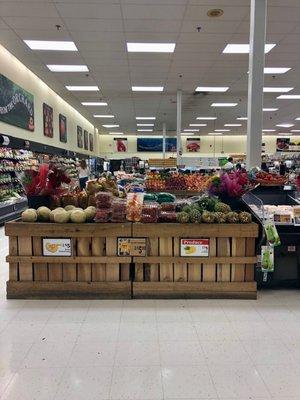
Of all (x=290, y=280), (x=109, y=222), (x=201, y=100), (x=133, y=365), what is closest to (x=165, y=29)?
(x=109, y=222)

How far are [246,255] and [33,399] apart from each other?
242cm

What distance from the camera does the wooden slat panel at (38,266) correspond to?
3.64m

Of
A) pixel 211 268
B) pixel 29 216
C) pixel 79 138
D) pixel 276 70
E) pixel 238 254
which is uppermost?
pixel 276 70

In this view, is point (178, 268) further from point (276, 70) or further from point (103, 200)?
point (276, 70)

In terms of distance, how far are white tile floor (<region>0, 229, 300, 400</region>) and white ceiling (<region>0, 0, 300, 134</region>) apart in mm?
5268

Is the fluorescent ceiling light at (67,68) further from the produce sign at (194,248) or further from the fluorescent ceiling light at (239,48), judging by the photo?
the produce sign at (194,248)

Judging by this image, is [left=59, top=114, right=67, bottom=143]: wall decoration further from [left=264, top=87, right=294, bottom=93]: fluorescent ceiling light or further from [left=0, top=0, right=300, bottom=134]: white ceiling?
[left=264, top=87, right=294, bottom=93]: fluorescent ceiling light

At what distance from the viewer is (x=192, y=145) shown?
90.1ft

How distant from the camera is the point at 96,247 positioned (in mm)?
3654

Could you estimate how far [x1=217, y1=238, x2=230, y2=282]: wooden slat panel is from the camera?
11.9 ft

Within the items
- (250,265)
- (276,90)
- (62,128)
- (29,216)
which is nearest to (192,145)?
(62,128)

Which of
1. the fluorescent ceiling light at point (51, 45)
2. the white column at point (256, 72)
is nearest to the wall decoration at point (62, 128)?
the fluorescent ceiling light at point (51, 45)

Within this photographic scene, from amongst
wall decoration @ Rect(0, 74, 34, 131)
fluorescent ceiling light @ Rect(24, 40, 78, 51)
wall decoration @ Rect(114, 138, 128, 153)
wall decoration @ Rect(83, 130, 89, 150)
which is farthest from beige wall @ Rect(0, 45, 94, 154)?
wall decoration @ Rect(114, 138, 128, 153)

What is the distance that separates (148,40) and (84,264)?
240 inches
